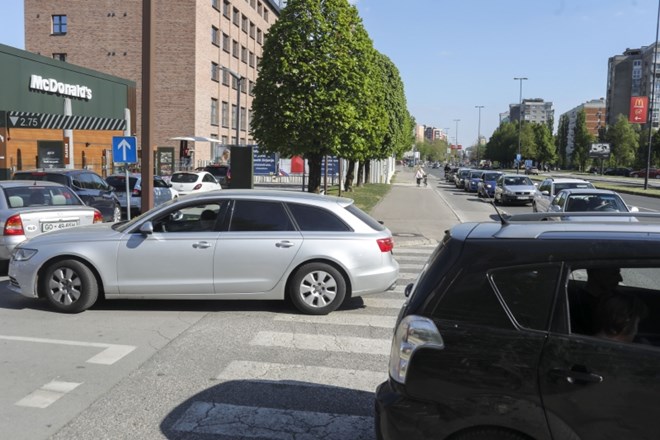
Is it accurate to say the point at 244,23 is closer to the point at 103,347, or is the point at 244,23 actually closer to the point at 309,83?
the point at 309,83

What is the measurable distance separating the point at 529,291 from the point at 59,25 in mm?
55615

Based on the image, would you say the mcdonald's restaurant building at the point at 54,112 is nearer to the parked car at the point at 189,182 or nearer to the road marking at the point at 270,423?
the parked car at the point at 189,182

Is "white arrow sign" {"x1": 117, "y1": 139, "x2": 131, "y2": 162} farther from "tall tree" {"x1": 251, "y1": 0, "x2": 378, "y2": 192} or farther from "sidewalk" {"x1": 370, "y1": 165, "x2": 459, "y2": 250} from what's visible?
"sidewalk" {"x1": 370, "y1": 165, "x2": 459, "y2": 250}

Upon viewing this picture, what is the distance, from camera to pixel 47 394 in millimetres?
4816

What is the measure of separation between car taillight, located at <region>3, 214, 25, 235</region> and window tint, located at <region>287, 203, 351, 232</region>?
4.90 metres

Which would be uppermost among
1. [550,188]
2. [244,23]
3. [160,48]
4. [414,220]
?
[244,23]

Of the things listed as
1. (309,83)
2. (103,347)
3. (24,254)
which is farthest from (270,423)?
(309,83)

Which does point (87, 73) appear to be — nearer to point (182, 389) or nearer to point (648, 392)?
point (182, 389)

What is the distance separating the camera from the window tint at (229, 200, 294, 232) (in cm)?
743

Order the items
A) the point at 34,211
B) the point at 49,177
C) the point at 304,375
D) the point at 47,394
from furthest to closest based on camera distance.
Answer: the point at 49,177
the point at 34,211
the point at 304,375
the point at 47,394

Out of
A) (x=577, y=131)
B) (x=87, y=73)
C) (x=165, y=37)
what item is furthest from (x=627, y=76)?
(x=87, y=73)

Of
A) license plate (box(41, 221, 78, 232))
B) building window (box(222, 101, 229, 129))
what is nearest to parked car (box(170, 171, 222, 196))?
license plate (box(41, 221, 78, 232))

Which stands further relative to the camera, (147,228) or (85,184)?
(85,184)

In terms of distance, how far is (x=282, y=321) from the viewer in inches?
280
